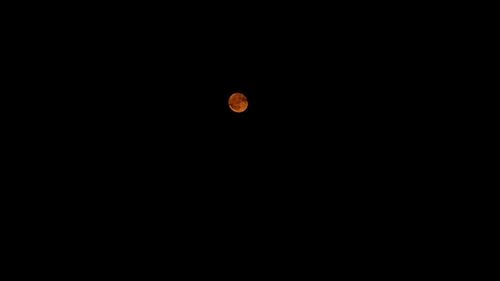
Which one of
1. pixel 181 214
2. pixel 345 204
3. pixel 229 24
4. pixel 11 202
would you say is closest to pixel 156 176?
pixel 181 214

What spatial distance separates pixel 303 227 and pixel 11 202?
4.09 feet

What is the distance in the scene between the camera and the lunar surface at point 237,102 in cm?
163

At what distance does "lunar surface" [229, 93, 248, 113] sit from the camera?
1.63 metres

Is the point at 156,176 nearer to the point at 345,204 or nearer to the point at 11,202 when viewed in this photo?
the point at 11,202

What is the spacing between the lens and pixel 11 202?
4.99 ft

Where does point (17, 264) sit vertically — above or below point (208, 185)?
below

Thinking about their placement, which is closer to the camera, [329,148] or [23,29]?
[23,29]

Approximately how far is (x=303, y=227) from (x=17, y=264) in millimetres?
1212

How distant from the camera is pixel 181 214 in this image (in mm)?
1605

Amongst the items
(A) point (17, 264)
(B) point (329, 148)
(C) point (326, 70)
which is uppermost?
(C) point (326, 70)

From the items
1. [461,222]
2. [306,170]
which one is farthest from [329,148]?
[461,222]

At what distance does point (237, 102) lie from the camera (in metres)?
1.63

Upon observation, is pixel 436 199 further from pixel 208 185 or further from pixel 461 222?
pixel 208 185

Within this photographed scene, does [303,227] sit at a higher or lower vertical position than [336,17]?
lower
